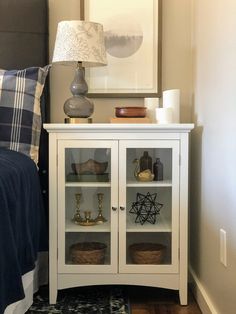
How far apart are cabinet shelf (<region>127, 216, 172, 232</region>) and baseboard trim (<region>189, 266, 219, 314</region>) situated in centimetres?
31

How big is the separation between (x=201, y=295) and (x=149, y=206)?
0.48 metres

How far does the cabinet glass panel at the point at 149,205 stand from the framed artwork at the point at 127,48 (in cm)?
48

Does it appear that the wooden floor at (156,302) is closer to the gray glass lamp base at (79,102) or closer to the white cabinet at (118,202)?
the white cabinet at (118,202)

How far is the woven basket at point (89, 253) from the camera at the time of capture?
2.06 meters

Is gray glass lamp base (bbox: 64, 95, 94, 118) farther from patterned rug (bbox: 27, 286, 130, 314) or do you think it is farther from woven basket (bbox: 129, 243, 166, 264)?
patterned rug (bbox: 27, 286, 130, 314)

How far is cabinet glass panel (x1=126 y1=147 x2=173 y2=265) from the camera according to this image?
2.05 m

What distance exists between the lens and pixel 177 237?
80.0 inches

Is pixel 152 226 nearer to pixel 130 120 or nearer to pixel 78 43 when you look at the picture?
pixel 130 120

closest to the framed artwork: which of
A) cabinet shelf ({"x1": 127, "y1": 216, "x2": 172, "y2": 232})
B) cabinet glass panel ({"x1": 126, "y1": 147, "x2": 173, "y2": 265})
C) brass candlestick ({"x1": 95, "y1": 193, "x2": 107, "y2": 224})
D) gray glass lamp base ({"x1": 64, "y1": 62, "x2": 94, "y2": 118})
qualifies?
gray glass lamp base ({"x1": 64, "y1": 62, "x2": 94, "y2": 118})

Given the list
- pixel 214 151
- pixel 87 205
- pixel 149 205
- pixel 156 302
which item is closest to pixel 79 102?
pixel 87 205

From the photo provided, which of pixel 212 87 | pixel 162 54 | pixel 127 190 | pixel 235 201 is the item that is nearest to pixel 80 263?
pixel 127 190

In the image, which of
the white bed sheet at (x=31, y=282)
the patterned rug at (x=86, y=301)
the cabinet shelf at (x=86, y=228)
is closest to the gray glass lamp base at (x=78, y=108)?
the cabinet shelf at (x=86, y=228)

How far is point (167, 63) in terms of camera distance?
239cm

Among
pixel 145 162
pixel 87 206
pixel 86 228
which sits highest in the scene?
pixel 145 162
